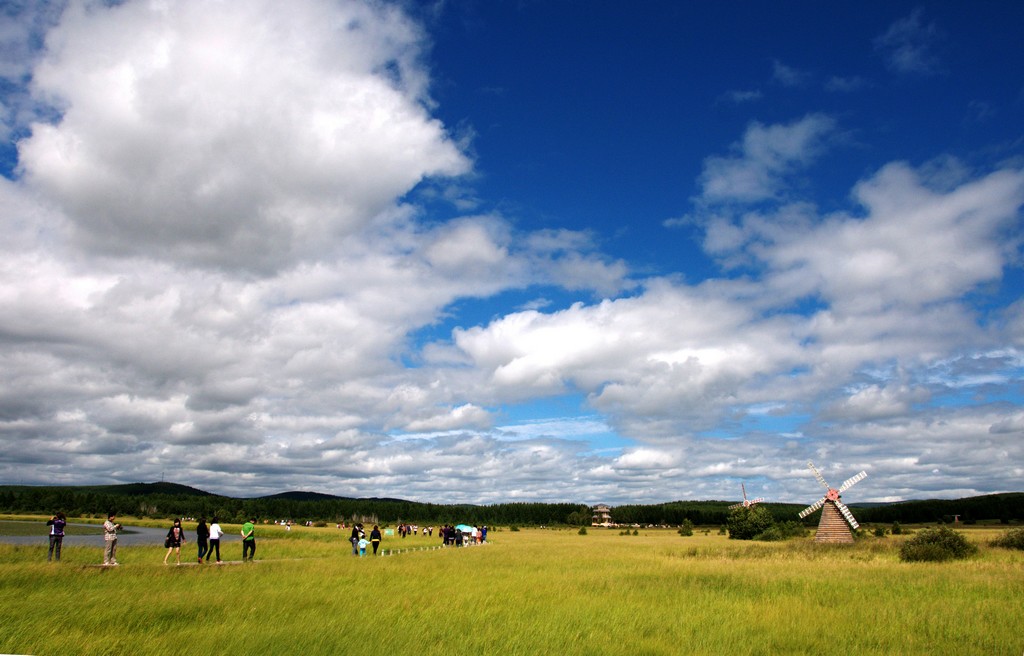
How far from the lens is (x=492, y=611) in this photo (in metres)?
17.0

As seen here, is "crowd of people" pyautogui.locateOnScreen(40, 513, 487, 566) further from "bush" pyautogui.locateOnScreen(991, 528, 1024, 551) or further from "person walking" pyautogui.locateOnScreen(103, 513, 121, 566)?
"bush" pyautogui.locateOnScreen(991, 528, 1024, 551)

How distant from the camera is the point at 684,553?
46.8 meters

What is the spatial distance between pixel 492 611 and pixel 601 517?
179 metres

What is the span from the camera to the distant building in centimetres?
18281

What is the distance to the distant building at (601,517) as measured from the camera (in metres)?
183

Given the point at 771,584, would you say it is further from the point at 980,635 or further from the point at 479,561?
the point at 479,561

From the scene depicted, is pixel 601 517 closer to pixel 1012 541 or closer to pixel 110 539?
pixel 1012 541

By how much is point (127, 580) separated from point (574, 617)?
1382cm

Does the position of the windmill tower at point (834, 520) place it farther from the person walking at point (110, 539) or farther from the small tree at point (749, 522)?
the person walking at point (110, 539)

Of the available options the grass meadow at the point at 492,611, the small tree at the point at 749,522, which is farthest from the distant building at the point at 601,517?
the grass meadow at the point at 492,611

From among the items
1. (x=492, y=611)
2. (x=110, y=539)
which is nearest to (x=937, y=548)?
(x=492, y=611)

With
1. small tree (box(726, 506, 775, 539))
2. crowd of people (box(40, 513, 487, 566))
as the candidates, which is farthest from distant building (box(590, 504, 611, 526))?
crowd of people (box(40, 513, 487, 566))

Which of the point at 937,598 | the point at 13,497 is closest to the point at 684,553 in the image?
the point at 937,598

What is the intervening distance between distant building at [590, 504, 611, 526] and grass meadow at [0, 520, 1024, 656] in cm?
16022
